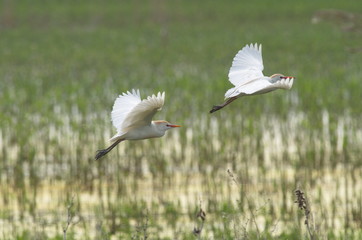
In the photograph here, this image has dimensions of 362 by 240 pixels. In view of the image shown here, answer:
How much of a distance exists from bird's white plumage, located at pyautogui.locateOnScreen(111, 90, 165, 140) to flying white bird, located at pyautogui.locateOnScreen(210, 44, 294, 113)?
12.7 inches

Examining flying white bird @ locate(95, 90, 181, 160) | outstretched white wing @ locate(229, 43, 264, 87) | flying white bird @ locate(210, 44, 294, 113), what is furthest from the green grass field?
outstretched white wing @ locate(229, 43, 264, 87)

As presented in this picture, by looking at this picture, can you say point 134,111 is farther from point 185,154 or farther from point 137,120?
point 185,154

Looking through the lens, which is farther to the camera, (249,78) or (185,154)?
(185,154)

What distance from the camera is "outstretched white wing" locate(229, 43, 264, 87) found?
184 inches

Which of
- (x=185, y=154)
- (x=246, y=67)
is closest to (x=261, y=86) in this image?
(x=246, y=67)

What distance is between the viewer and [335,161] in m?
9.88

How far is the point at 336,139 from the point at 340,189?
1.32 m

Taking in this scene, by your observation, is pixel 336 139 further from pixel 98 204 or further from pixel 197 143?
pixel 98 204

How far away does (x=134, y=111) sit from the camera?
177 inches

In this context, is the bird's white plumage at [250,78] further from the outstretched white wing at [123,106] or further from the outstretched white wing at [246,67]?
the outstretched white wing at [123,106]

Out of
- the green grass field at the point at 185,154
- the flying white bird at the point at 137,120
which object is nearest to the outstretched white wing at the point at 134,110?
the flying white bird at the point at 137,120

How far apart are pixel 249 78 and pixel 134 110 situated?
67 cm

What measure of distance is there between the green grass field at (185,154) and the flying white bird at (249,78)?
671 mm

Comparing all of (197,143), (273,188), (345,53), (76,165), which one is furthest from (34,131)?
(345,53)
